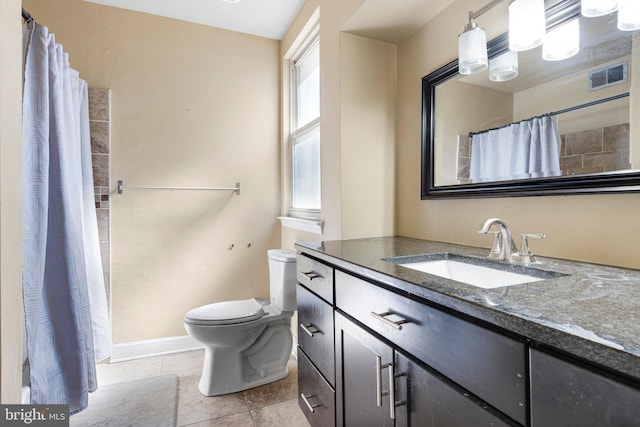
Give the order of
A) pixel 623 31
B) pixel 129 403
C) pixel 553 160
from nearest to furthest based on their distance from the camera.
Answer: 1. pixel 623 31
2. pixel 553 160
3. pixel 129 403

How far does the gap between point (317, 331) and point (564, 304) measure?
3.14 feet

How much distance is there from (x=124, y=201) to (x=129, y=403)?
4.33ft

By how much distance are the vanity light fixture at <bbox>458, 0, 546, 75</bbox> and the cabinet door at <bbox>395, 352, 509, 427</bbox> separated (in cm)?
107

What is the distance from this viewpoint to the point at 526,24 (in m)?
1.07

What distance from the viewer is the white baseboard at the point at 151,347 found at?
93.4 inches

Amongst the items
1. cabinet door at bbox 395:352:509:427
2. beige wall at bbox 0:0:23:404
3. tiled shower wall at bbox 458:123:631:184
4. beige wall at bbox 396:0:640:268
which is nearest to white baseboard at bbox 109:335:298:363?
beige wall at bbox 396:0:640:268

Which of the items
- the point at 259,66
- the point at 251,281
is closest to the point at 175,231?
the point at 251,281

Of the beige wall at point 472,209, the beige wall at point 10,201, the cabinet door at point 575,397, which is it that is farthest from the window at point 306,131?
the cabinet door at point 575,397

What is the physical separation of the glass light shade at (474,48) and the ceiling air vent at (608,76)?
1.18 ft

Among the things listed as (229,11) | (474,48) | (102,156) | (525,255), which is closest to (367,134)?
(474,48)

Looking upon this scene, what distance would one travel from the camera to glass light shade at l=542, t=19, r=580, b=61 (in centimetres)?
101

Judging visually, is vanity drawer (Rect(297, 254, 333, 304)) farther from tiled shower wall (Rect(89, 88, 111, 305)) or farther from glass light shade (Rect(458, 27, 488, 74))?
tiled shower wall (Rect(89, 88, 111, 305))

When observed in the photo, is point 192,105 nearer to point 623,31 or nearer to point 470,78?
point 470,78

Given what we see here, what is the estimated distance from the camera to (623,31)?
0.91 m
